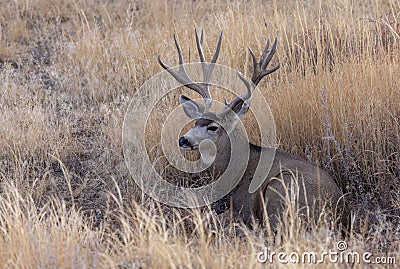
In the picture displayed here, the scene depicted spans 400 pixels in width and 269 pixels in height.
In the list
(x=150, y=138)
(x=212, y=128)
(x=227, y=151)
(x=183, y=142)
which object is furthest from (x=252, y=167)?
(x=150, y=138)

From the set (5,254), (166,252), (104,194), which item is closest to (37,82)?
(104,194)

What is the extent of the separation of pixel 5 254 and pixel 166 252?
1146mm

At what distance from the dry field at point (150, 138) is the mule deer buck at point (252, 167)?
0.27 metres

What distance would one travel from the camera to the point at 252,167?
604 centimetres

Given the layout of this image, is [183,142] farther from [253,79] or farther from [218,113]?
[253,79]

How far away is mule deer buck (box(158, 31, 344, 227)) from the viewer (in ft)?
17.2

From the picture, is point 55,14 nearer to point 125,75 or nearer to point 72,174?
point 125,75

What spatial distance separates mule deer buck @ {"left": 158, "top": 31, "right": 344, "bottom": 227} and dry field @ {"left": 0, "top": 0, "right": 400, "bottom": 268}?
0.89 ft

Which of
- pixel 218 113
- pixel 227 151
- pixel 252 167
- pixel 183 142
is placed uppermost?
pixel 218 113

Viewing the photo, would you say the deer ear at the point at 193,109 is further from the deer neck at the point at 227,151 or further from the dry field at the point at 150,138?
the dry field at the point at 150,138

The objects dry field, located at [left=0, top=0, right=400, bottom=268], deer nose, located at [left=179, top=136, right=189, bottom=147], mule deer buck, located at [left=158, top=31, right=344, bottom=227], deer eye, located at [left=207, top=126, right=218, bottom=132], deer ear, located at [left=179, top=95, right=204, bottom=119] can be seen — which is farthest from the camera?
deer ear, located at [left=179, top=95, right=204, bottom=119]

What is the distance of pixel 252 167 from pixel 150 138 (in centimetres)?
132

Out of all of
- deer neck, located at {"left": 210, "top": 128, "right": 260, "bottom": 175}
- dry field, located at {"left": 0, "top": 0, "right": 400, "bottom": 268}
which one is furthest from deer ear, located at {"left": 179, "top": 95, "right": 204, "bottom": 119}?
dry field, located at {"left": 0, "top": 0, "right": 400, "bottom": 268}

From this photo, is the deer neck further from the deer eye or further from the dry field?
the dry field
